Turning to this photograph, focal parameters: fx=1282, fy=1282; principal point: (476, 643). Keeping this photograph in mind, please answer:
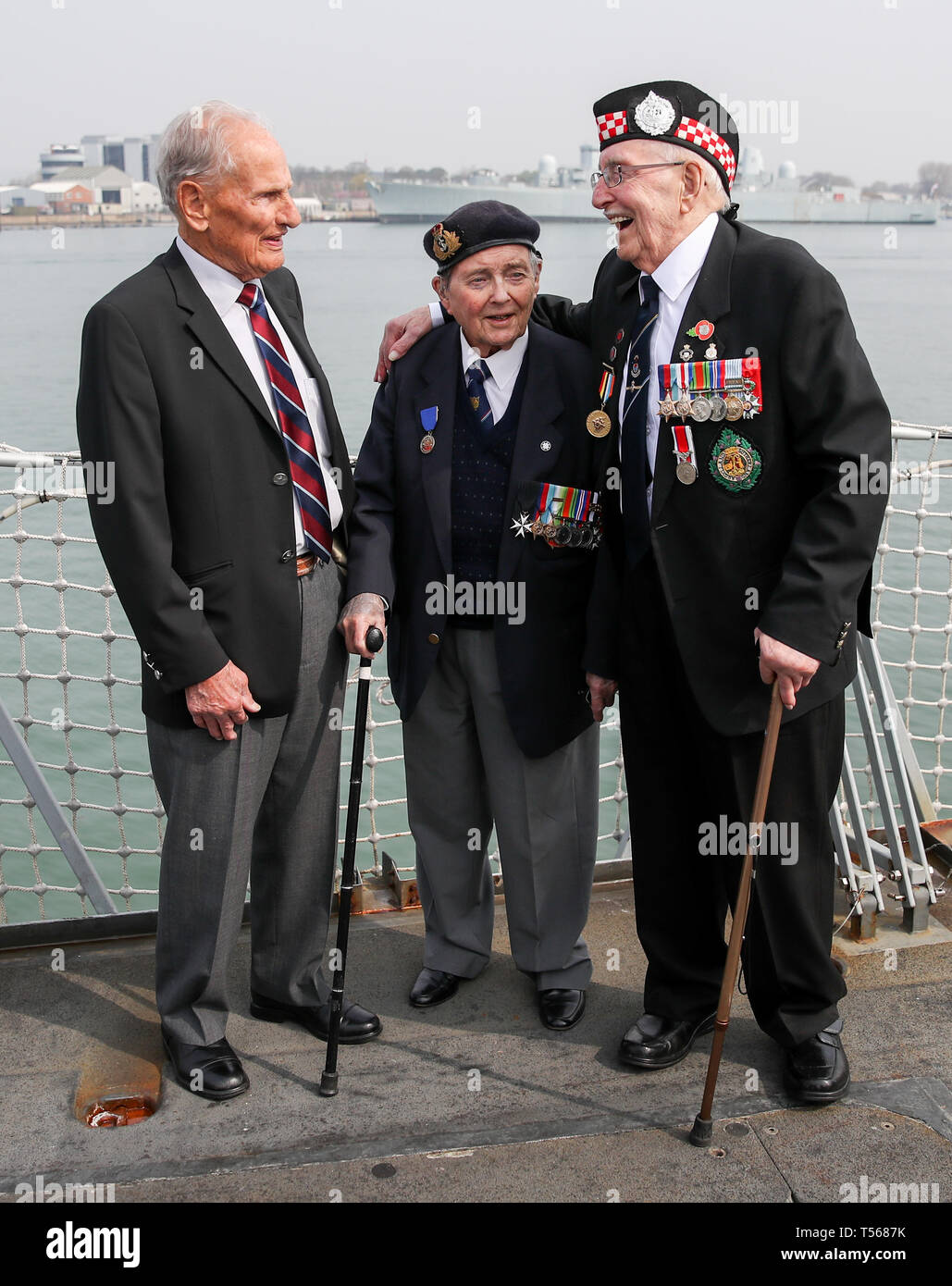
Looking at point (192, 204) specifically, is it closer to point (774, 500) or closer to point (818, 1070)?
point (774, 500)

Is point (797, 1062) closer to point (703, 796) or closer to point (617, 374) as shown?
point (703, 796)

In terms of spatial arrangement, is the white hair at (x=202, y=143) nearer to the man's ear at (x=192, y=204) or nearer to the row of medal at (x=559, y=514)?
the man's ear at (x=192, y=204)

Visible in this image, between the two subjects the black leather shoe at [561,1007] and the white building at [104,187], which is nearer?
the black leather shoe at [561,1007]

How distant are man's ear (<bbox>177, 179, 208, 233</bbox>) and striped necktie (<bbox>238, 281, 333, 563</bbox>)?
161 mm

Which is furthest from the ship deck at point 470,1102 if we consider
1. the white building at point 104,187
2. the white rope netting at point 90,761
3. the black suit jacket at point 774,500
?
the white building at point 104,187

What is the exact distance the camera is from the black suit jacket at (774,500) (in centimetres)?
233

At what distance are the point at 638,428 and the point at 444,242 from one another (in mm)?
550

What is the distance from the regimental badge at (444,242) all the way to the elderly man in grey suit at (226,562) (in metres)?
0.33

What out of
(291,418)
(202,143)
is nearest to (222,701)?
(291,418)

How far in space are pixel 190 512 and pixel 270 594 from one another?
0.75 feet

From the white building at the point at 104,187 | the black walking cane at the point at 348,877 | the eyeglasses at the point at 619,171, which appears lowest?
the black walking cane at the point at 348,877

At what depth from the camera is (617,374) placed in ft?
8.70

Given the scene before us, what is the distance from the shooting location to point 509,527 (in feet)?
8.98

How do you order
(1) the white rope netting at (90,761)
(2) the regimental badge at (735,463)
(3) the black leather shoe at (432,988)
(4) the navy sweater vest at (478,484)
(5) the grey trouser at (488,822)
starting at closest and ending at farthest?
(2) the regimental badge at (735,463) → (4) the navy sweater vest at (478,484) → (5) the grey trouser at (488,822) → (3) the black leather shoe at (432,988) → (1) the white rope netting at (90,761)
